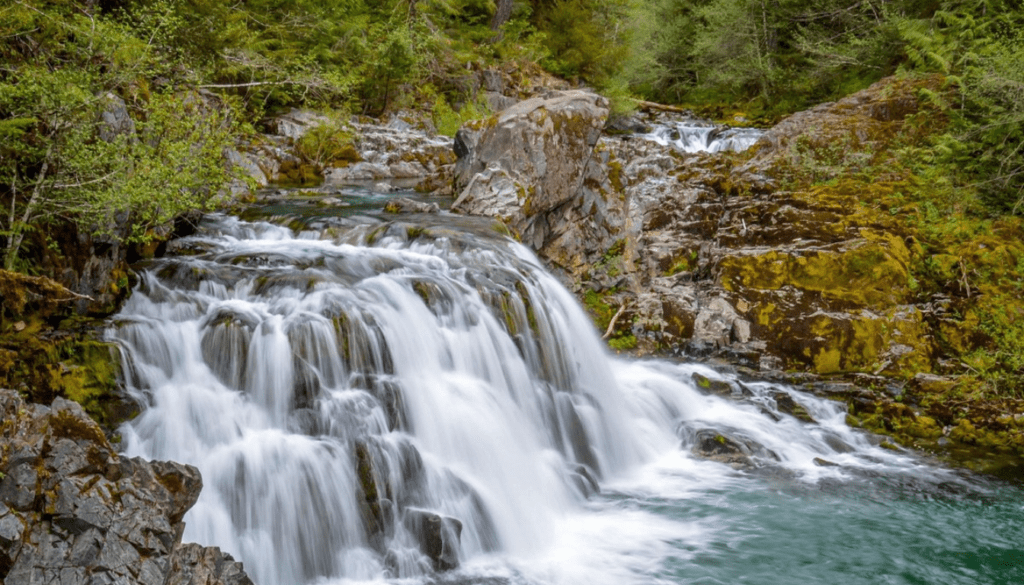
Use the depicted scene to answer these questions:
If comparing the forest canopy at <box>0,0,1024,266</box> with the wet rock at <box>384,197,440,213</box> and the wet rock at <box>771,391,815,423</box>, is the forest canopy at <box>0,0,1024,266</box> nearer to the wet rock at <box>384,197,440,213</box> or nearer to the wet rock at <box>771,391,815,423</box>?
the wet rock at <box>384,197,440,213</box>

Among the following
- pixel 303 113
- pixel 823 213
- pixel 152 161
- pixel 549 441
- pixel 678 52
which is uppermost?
pixel 678 52

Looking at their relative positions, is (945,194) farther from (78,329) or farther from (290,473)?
(78,329)

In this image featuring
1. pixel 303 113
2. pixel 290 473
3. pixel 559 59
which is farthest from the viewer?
pixel 559 59

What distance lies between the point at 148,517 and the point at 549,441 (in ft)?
16.0

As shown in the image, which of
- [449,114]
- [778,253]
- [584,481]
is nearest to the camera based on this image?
[584,481]

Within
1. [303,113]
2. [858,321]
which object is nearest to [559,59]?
[303,113]

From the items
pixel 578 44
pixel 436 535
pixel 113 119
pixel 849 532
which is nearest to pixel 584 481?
pixel 436 535

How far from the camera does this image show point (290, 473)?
19.1 feet

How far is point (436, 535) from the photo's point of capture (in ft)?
19.2

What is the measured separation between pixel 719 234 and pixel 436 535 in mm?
8808

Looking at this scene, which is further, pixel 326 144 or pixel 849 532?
pixel 326 144

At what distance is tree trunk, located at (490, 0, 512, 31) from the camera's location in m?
26.3

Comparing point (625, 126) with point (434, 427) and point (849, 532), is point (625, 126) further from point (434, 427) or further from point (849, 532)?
point (849, 532)

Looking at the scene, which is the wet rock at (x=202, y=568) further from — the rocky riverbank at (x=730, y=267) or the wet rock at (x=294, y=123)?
the wet rock at (x=294, y=123)
